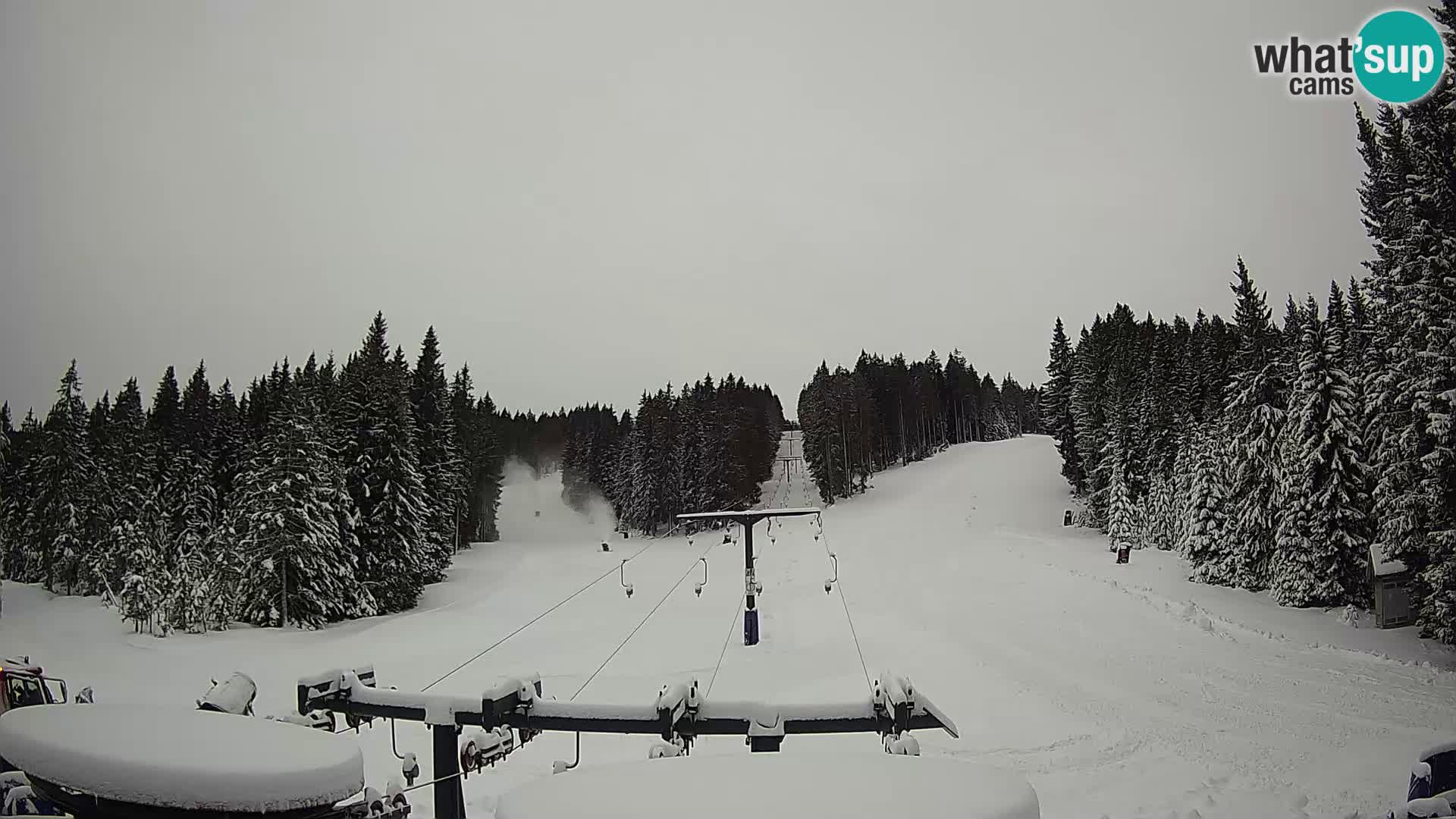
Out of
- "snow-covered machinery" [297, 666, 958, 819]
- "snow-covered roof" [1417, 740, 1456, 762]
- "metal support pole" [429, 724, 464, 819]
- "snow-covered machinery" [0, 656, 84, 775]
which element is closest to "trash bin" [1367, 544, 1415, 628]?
"snow-covered roof" [1417, 740, 1456, 762]

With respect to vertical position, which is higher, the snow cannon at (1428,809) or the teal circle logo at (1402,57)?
the teal circle logo at (1402,57)

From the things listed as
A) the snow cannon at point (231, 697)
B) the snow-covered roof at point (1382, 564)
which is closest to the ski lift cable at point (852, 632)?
the snow-covered roof at point (1382, 564)

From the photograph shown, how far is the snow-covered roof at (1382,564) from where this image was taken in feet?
64.0

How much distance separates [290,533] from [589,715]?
88.6 ft

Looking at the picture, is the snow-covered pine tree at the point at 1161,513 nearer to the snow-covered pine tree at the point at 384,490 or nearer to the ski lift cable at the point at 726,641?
the ski lift cable at the point at 726,641

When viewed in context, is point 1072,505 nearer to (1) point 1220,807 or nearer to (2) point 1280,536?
(2) point 1280,536

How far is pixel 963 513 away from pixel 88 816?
5217 centimetres

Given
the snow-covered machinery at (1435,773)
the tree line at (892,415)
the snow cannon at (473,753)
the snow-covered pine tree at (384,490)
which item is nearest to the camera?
the snow-covered machinery at (1435,773)

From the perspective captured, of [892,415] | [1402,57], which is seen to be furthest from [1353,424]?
[892,415]

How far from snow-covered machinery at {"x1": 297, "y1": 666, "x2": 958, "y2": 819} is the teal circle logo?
17161mm

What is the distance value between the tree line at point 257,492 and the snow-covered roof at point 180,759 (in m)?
28.7

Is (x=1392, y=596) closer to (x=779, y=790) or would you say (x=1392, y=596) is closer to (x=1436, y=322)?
(x=1436, y=322)

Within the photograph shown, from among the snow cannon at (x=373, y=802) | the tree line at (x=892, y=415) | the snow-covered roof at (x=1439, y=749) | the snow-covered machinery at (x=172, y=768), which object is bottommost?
the snow-covered roof at (x=1439, y=749)

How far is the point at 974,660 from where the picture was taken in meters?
20.9
